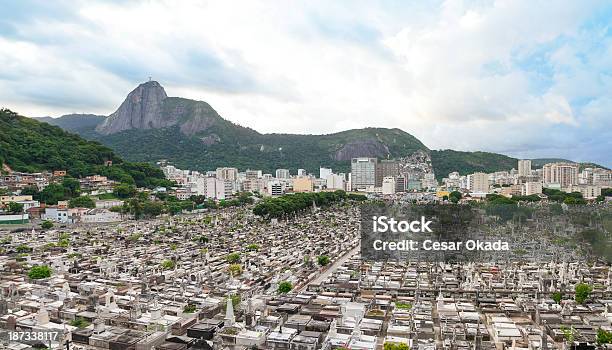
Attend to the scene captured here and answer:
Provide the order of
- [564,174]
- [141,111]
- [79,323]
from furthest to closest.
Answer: [141,111] → [564,174] → [79,323]

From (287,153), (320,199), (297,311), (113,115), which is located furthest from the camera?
(113,115)

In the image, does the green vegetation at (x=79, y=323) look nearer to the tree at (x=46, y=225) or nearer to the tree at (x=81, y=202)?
the tree at (x=46, y=225)

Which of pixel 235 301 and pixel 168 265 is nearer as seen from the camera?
pixel 235 301

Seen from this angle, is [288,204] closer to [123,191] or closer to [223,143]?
[123,191]

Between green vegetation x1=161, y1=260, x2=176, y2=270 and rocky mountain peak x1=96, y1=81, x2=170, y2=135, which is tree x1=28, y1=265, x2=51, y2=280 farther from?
rocky mountain peak x1=96, y1=81, x2=170, y2=135

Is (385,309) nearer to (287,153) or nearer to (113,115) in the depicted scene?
(287,153)

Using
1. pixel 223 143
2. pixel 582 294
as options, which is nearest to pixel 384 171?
pixel 223 143

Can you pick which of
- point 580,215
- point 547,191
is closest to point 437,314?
point 580,215
